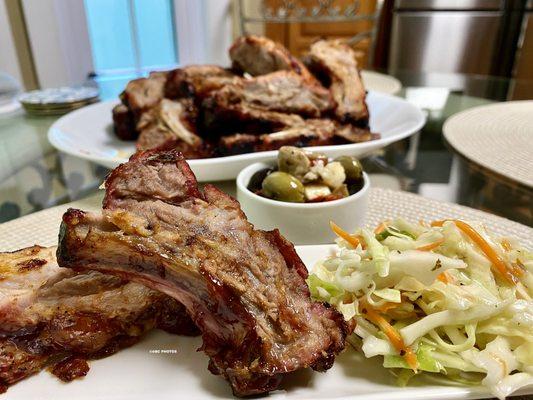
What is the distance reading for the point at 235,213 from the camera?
46.8 inches

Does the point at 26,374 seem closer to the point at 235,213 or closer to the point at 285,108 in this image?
the point at 235,213

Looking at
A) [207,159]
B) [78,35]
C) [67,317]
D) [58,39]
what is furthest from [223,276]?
[78,35]

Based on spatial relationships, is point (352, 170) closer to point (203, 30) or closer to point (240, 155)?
point (240, 155)

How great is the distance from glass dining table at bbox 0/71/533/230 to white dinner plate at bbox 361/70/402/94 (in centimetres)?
52

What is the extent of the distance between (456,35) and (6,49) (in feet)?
21.1

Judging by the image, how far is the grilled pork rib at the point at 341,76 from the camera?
252 cm

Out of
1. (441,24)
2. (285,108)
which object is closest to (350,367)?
(285,108)

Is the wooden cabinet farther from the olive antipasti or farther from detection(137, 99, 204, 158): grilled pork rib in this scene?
the olive antipasti

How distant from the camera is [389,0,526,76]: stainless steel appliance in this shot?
674 cm

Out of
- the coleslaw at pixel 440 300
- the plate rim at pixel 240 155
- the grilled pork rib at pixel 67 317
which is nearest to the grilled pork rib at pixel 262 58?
the plate rim at pixel 240 155

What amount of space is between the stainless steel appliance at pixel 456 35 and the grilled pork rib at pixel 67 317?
20.6 ft

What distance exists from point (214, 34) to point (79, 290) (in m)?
7.17

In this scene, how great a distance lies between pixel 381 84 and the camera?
413 centimetres

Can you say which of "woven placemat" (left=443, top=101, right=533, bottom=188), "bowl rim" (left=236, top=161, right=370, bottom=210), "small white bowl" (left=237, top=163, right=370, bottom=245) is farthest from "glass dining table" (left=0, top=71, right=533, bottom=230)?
"small white bowl" (left=237, top=163, right=370, bottom=245)
